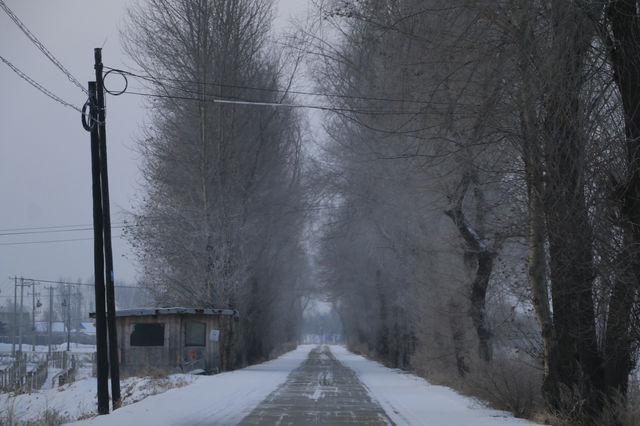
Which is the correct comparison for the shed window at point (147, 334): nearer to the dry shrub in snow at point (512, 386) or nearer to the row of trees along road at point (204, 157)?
the row of trees along road at point (204, 157)

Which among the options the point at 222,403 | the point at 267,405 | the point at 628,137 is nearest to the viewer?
the point at 628,137

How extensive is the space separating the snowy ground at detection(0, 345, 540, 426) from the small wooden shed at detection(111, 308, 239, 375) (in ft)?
10.2

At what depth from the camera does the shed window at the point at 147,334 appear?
109ft

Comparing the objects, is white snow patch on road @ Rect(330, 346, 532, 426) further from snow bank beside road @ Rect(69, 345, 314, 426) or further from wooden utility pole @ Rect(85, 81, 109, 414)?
wooden utility pole @ Rect(85, 81, 109, 414)

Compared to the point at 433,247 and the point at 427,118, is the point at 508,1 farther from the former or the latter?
the point at 433,247

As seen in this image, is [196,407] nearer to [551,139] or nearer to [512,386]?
[512,386]

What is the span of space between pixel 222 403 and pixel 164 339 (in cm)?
1543

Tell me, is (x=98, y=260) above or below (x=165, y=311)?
above

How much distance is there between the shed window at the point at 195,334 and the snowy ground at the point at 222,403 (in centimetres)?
467

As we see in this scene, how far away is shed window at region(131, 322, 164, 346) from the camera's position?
1303 inches

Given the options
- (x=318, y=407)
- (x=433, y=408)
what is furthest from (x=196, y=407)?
(x=433, y=408)

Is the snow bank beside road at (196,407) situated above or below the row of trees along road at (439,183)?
below

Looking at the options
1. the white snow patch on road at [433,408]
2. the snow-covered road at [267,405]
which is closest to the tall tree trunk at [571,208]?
the white snow patch on road at [433,408]

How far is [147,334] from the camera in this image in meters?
33.2
